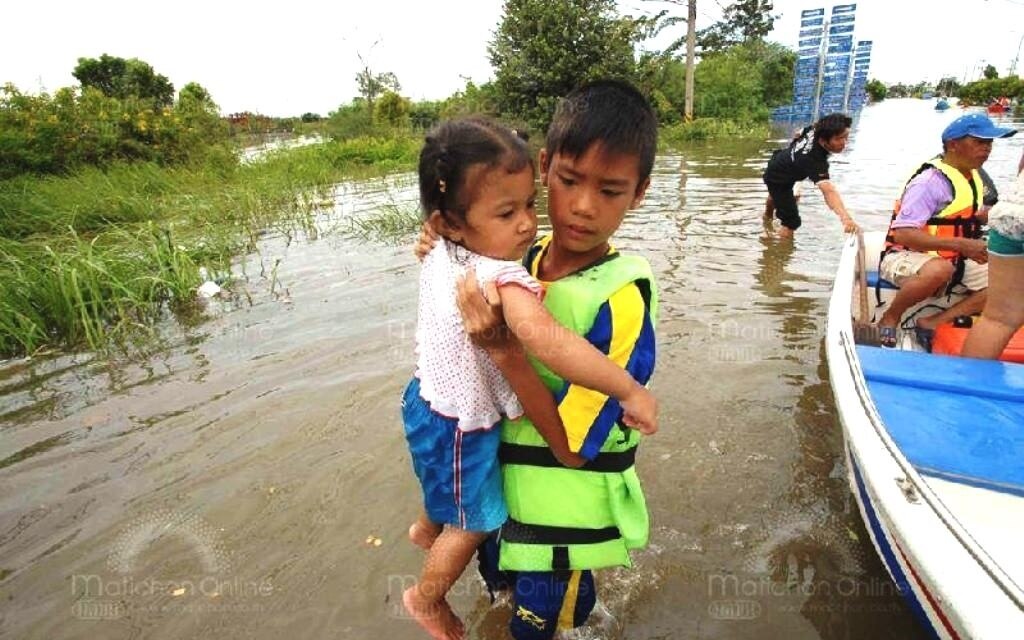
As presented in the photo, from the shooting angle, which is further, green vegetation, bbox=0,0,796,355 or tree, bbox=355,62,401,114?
tree, bbox=355,62,401,114

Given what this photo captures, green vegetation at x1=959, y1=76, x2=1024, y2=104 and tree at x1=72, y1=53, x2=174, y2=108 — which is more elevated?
tree at x1=72, y1=53, x2=174, y2=108

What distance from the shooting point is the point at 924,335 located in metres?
3.48

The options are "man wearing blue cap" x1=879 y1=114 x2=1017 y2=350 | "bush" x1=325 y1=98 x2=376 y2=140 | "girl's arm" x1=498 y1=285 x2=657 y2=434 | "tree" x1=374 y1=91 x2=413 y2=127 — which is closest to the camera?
"girl's arm" x1=498 y1=285 x2=657 y2=434

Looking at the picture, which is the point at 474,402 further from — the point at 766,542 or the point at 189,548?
the point at 189,548

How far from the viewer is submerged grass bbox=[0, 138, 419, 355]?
4.56 m

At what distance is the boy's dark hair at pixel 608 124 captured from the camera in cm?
113

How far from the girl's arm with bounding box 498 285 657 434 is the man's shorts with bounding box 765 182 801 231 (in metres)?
6.54

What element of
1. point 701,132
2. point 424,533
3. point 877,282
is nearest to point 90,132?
point 424,533

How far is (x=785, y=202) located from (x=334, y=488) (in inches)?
242

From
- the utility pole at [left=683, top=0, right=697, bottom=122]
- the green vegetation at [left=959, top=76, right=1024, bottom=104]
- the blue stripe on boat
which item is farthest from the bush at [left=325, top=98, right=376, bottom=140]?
the green vegetation at [left=959, top=76, right=1024, bottom=104]

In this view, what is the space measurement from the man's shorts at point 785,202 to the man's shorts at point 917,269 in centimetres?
329

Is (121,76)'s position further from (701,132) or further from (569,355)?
(569,355)

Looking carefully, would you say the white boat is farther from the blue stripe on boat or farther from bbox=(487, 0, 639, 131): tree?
bbox=(487, 0, 639, 131): tree

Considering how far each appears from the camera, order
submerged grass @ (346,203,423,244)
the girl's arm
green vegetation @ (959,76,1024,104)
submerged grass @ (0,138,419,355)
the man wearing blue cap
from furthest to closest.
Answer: green vegetation @ (959,76,1024,104) → submerged grass @ (346,203,423,244) → submerged grass @ (0,138,419,355) → the man wearing blue cap → the girl's arm
